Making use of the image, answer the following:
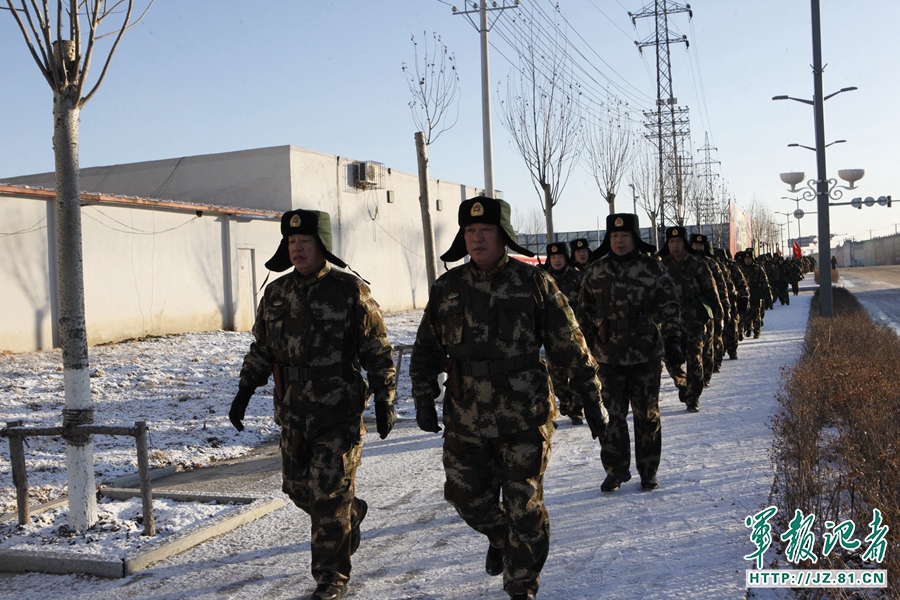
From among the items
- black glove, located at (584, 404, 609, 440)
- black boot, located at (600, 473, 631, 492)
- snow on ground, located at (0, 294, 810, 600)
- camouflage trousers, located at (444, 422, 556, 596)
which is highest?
black glove, located at (584, 404, 609, 440)

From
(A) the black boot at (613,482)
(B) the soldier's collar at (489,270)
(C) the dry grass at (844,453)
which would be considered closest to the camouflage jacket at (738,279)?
(C) the dry grass at (844,453)

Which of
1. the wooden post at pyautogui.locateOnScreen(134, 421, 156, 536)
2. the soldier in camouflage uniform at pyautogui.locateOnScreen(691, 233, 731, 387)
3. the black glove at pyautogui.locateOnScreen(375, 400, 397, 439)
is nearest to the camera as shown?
the black glove at pyautogui.locateOnScreen(375, 400, 397, 439)

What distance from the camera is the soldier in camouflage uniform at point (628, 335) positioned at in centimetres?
632

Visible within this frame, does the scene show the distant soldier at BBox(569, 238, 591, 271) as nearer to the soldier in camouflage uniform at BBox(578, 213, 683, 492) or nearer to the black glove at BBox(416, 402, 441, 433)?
the soldier in camouflage uniform at BBox(578, 213, 683, 492)

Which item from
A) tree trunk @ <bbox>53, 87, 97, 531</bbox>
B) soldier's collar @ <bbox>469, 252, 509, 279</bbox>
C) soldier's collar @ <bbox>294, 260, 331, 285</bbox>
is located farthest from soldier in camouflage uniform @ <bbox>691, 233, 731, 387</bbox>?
tree trunk @ <bbox>53, 87, 97, 531</bbox>

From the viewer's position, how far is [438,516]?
19.2 feet

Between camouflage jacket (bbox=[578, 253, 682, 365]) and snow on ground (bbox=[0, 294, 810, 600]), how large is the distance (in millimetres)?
1113

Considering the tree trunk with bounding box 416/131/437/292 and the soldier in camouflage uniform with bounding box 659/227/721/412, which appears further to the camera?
the tree trunk with bounding box 416/131/437/292

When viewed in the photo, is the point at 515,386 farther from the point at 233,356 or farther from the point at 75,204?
the point at 233,356

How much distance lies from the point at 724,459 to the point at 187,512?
15.0ft

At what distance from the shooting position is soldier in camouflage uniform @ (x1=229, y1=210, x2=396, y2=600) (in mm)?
4438

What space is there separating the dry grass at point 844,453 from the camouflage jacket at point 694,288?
4.26 feet

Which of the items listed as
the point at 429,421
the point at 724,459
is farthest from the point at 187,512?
the point at 724,459

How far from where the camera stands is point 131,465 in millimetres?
8352
